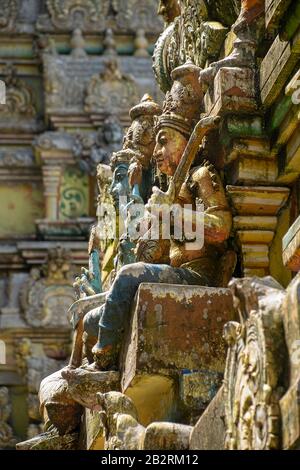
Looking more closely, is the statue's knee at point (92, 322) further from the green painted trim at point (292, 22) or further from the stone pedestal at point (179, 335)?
the green painted trim at point (292, 22)

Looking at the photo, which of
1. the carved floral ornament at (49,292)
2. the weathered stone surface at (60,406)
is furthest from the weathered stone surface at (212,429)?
the carved floral ornament at (49,292)

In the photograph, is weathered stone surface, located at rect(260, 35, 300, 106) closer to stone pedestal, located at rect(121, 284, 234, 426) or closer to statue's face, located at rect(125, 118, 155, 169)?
stone pedestal, located at rect(121, 284, 234, 426)

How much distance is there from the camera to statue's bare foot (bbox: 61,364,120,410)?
10086mm

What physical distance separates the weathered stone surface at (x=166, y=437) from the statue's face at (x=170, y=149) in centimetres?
236

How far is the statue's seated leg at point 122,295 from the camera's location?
9859 mm

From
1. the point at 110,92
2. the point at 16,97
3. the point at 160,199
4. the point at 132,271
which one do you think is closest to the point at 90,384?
the point at 132,271

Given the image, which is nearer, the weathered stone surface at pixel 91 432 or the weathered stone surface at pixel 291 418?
the weathered stone surface at pixel 291 418

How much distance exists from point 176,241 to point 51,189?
47.6 ft

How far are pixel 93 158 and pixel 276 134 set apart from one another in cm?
1439

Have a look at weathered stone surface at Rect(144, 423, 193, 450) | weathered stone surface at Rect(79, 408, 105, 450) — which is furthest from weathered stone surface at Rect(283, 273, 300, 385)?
weathered stone surface at Rect(79, 408, 105, 450)

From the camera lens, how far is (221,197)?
10391mm

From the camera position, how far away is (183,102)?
11.0m

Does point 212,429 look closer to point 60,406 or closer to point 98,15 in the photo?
point 60,406

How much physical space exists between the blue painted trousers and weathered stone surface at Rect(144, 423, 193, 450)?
1.18m
